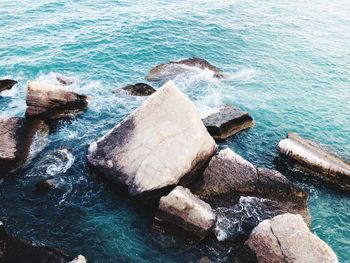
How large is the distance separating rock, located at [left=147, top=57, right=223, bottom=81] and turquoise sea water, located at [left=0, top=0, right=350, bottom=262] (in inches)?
35.1

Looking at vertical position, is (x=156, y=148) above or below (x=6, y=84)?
above

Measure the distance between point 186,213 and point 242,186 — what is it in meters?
4.03

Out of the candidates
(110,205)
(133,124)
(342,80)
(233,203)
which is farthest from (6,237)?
(342,80)

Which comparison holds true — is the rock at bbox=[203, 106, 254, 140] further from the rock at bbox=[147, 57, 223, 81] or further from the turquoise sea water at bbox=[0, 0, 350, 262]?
the rock at bbox=[147, 57, 223, 81]

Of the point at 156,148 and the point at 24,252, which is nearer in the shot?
the point at 24,252

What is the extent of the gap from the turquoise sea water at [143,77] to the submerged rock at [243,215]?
1.06 metres

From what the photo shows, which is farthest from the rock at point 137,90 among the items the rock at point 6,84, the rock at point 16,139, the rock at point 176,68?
the rock at point 6,84

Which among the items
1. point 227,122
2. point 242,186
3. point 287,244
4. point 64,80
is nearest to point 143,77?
point 64,80

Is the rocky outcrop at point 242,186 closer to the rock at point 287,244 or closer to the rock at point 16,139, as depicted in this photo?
the rock at point 287,244

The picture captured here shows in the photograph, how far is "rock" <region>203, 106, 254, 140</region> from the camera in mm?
23219

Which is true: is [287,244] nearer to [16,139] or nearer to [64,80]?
[16,139]

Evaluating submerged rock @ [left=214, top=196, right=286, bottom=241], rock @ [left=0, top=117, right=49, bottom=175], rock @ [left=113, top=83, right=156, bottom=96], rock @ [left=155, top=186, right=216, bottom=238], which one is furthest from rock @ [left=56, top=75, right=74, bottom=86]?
submerged rock @ [left=214, top=196, right=286, bottom=241]

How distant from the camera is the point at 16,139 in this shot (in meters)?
21.1

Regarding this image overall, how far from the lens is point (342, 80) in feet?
107
